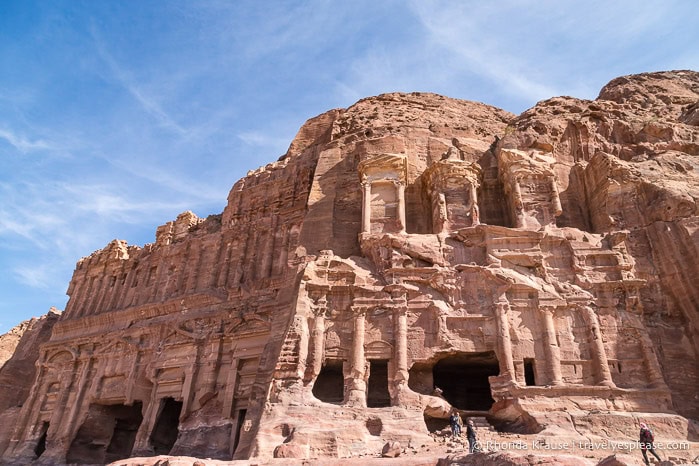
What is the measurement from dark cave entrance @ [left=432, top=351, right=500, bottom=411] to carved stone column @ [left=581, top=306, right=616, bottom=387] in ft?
11.3

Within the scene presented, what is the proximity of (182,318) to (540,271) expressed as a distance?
1941 cm

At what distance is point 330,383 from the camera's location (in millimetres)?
20375

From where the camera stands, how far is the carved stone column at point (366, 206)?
23.5 metres

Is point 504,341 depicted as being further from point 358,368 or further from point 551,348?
point 358,368

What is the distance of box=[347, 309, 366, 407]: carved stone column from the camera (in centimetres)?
1822

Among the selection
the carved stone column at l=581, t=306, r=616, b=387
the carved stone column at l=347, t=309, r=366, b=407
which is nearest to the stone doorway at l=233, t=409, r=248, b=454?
the carved stone column at l=347, t=309, r=366, b=407

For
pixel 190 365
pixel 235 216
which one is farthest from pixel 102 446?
pixel 235 216

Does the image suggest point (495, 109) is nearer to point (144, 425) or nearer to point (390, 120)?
point (390, 120)

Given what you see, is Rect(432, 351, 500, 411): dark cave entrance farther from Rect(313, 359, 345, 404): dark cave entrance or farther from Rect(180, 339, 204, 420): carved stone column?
Rect(180, 339, 204, 420): carved stone column

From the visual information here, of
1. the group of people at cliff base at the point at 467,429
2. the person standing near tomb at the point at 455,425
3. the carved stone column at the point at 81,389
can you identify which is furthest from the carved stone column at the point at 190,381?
the person standing near tomb at the point at 455,425

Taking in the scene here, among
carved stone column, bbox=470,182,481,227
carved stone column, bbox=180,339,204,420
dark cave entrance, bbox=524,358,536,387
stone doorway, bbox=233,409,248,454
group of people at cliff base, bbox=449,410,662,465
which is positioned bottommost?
group of people at cliff base, bbox=449,410,662,465

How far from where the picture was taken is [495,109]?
1367 inches

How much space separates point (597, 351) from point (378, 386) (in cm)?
764

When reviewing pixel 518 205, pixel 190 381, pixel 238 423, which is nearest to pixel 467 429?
Result: pixel 518 205
